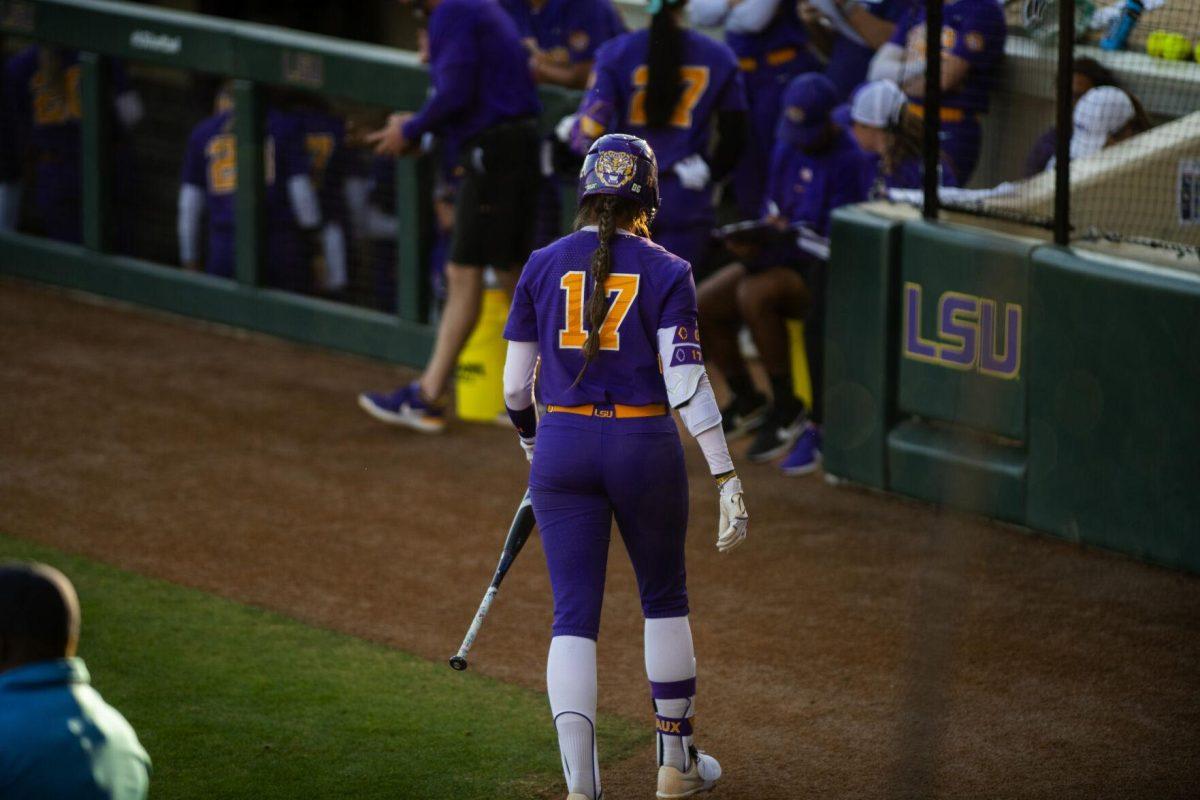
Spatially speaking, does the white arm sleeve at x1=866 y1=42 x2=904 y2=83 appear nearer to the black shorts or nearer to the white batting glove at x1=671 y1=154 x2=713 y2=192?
the white batting glove at x1=671 y1=154 x2=713 y2=192

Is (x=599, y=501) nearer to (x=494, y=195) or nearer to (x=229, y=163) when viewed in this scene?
(x=494, y=195)

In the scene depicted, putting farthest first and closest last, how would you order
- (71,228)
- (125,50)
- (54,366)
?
(71,228) → (125,50) → (54,366)

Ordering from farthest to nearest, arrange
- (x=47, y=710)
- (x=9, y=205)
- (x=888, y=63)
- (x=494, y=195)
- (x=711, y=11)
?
(x=9, y=205), (x=711, y=11), (x=888, y=63), (x=494, y=195), (x=47, y=710)

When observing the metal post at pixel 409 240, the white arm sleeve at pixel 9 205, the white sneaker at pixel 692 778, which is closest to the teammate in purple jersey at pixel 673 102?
the metal post at pixel 409 240

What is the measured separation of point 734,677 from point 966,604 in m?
1.09

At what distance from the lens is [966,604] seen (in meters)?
6.32

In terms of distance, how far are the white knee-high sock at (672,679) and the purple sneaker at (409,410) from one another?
412 cm

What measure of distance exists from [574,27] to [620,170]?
192 inches

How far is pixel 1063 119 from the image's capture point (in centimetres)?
684

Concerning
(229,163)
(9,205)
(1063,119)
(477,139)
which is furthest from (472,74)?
(9,205)

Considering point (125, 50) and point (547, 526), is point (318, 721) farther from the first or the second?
point (125, 50)

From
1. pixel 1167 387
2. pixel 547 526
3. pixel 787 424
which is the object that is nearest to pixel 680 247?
pixel 787 424

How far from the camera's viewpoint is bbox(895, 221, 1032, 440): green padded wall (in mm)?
6961

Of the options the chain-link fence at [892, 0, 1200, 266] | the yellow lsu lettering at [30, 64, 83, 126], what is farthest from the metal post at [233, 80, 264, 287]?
the chain-link fence at [892, 0, 1200, 266]
